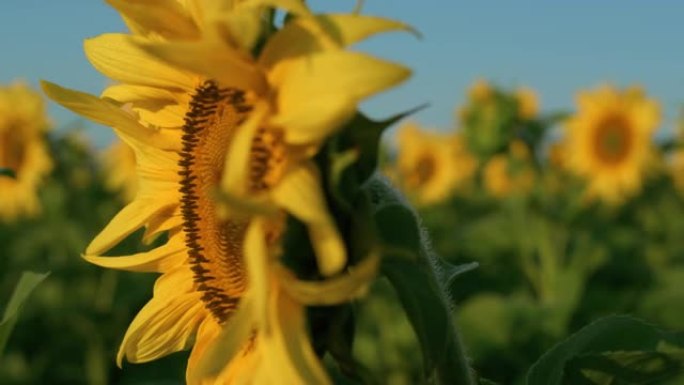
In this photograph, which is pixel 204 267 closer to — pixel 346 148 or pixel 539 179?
pixel 346 148

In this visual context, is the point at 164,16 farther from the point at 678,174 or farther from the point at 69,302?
the point at 678,174

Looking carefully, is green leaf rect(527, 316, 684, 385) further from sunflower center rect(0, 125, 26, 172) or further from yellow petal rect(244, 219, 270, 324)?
sunflower center rect(0, 125, 26, 172)

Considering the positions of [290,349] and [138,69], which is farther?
[138,69]

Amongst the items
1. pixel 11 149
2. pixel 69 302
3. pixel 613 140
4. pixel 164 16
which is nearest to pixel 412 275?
pixel 164 16

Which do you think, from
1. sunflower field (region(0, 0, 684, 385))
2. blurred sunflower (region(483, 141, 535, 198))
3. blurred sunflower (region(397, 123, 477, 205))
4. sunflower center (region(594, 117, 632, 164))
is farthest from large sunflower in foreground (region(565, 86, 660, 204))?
sunflower field (region(0, 0, 684, 385))

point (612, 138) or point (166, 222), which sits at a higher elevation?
point (166, 222)

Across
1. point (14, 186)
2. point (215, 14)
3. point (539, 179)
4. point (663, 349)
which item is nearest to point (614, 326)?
point (663, 349)

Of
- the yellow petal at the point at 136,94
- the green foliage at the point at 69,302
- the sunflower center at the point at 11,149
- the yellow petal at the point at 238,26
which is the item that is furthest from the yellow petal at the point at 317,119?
the sunflower center at the point at 11,149
